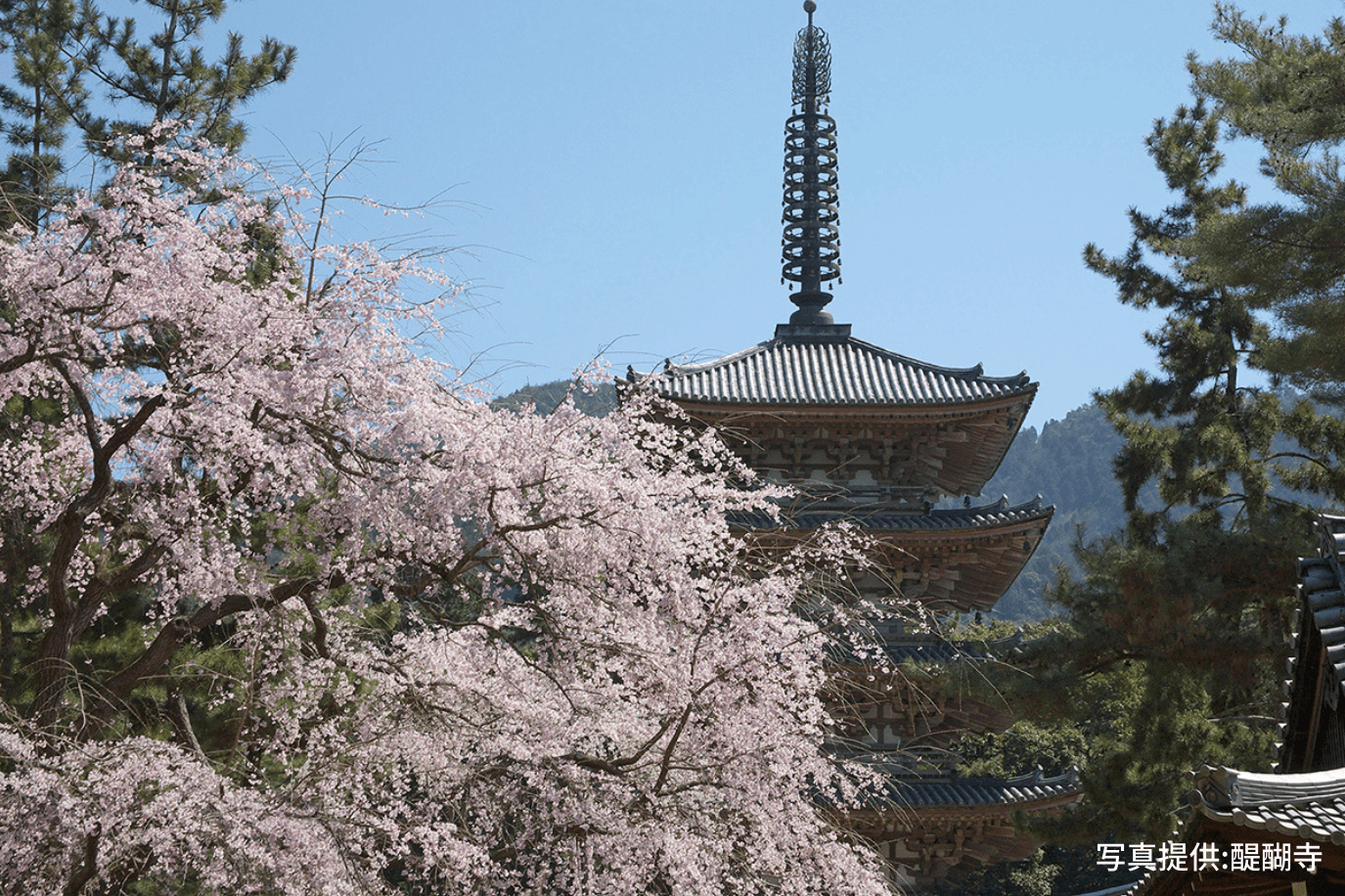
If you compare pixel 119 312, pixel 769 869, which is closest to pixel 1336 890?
pixel 769 869

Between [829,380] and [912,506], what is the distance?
2.05 metres

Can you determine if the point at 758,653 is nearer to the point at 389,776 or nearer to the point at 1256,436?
the point at 389,776

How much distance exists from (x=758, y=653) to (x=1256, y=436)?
1130 cm

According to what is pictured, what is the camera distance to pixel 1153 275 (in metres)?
17.9

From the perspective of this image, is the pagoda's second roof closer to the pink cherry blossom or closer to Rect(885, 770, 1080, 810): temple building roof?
Rect(885, 770, 1080, 810): temple building roof

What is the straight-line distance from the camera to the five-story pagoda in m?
14.7

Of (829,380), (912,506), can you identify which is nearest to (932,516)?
(912,506)

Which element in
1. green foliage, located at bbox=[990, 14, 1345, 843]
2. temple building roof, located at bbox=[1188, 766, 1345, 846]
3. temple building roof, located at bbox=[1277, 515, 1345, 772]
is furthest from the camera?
green foliage, located at bbox=[990, 14, 1345, 843]

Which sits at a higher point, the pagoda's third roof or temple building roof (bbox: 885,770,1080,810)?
the pagoda's third roof

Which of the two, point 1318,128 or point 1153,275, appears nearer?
point 1318,128

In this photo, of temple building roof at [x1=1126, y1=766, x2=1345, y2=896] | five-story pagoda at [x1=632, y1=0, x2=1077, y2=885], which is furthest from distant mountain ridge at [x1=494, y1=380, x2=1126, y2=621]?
temple building roof at [x1=1126, y1=766, x2=1345, y2=896]

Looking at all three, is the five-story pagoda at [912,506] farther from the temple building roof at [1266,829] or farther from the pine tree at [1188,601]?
the temple building roof at [1266,829]

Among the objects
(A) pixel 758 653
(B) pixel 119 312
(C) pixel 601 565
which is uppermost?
(B) pixel 119 312

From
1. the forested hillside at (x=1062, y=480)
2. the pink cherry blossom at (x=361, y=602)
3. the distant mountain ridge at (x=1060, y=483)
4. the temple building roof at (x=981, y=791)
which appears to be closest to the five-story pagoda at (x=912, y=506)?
the temple building roof at (x=981, y=791)
